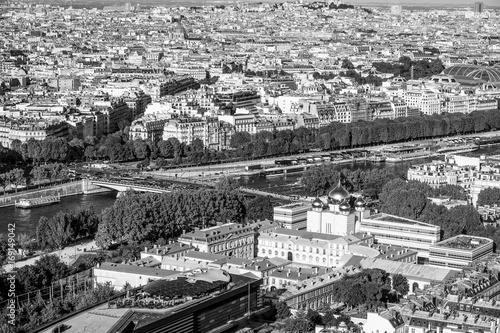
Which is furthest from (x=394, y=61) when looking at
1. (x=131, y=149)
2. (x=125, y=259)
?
(x=125, y=259)

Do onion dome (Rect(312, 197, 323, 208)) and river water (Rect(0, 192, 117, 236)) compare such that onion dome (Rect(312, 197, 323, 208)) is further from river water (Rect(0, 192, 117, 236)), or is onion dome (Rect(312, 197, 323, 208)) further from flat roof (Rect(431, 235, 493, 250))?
river water (Rect(0, 192, 117, 236))

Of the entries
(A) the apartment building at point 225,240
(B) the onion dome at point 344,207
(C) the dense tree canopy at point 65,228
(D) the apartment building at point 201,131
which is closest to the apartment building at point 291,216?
(B) the onion dome at point 344,207

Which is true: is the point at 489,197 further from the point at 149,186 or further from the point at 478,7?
the point at 478,7

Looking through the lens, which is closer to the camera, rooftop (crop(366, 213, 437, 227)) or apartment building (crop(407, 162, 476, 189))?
rooftop (crop(366, 213, 437, 227))

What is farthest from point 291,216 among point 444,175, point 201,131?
point 201,131

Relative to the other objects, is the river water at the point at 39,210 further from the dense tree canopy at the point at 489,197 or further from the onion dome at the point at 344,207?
the dense tree canopy at the point at 489,197

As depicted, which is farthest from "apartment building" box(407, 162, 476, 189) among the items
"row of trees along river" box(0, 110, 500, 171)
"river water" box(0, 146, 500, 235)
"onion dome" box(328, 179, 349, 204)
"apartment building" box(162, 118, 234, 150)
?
"apartment building" box(162, 118, 234, 150)
